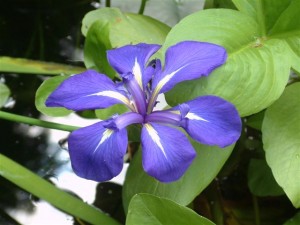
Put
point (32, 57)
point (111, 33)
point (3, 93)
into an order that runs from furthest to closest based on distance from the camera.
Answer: point (32, 57), point (3, 93), point (111, 33)

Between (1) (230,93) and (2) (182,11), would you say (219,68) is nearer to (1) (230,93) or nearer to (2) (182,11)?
(1) (230,93)

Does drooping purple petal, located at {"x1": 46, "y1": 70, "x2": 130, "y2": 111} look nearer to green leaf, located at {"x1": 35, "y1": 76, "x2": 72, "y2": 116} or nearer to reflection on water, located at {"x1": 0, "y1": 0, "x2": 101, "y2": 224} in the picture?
green leaf, located at {"x1": 35, "y1": 76, "x2": 72, "y2": 116}

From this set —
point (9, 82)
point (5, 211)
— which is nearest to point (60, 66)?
point (9, 82)

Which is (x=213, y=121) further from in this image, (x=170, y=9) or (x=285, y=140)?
(x=170, y=9)

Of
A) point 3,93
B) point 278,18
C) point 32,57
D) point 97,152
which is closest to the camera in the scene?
point 97,152

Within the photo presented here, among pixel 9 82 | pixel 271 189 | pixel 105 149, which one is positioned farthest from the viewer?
pixel 9 82

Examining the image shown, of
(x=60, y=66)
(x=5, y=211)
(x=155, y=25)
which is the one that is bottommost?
(x=5, y=211)

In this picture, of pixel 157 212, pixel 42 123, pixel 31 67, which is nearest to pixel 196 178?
pixel 157 212
